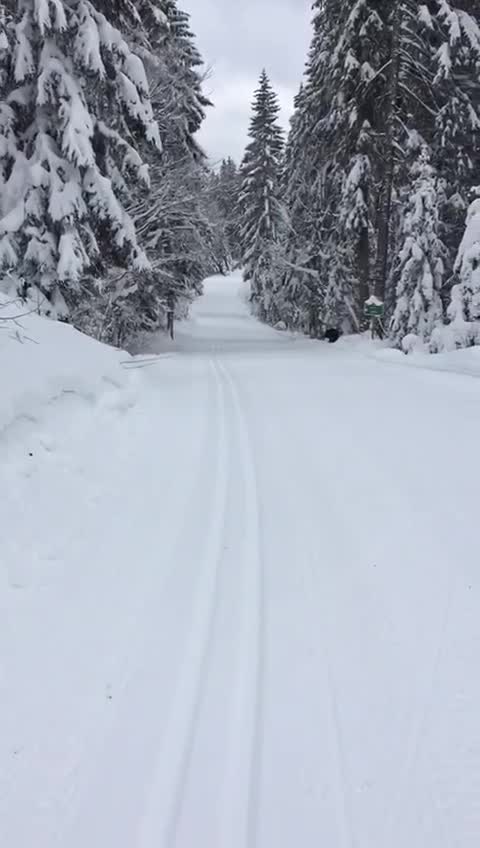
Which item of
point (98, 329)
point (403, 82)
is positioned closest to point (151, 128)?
point (98, 329)

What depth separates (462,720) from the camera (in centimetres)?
252

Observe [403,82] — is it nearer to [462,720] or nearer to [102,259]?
[102,259]

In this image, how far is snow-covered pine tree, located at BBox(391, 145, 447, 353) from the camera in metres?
15.7

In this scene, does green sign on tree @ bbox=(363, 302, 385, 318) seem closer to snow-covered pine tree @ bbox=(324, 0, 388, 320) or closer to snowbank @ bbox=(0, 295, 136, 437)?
snow-covered pine tree @ bbox=(324, 0, 388, 320)

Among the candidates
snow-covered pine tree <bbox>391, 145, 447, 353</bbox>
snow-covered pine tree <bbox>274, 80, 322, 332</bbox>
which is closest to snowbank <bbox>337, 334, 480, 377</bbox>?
snow-covered pine tree <bbox>391, 145, 447, 353</bbox>

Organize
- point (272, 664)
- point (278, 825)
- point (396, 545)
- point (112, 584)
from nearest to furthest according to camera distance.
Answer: point (278, 825), point (272, 664), point (112, 584), point (396, 545)

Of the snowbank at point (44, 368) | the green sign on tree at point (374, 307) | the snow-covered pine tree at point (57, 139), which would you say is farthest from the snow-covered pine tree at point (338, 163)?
the snowbank at point (44, 368)

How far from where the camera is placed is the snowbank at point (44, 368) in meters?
5.33

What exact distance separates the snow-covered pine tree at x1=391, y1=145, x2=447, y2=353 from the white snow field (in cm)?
1010

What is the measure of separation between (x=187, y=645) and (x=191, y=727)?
59 centimetres

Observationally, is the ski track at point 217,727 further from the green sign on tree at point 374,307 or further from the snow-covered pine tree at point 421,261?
the green sign on tree at point 374,307

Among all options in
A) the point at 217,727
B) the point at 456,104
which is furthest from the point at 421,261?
the point at 217,727

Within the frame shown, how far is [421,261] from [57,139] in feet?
34.0

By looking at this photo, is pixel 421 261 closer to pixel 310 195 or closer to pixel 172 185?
pixel 172 185
